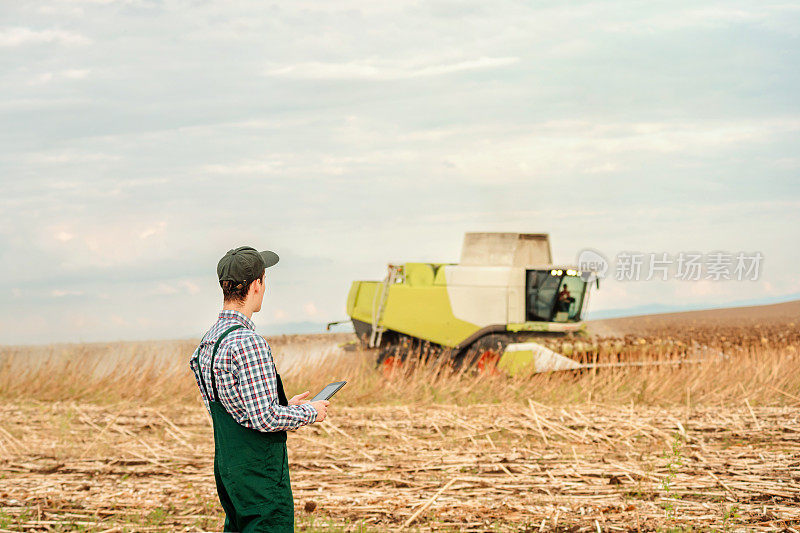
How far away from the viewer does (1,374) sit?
13.8 metres

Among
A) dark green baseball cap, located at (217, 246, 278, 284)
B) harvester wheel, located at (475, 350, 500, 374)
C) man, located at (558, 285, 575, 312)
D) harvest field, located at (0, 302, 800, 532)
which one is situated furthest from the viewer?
man, located at (558, 285, 575, 312)

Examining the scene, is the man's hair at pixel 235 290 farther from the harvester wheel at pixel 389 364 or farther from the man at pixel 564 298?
the harvester wheel at pixel 389 364

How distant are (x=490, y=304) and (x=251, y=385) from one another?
40.7ft

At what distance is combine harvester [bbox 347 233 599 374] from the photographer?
15.0 m

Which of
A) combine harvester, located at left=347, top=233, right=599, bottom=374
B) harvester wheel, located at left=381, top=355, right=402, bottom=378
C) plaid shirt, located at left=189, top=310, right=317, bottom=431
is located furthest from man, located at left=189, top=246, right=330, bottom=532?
harvester wheel, located at left=381, top=355, right=402, bottom=378

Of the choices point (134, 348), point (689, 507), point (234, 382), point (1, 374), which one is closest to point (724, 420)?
point (689, 507)

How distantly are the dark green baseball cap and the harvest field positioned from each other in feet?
8.90

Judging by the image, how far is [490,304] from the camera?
1536cm

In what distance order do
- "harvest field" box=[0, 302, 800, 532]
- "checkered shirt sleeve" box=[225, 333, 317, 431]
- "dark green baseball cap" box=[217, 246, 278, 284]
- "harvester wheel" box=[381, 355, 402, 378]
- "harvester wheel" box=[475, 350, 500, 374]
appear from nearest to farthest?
"checkered shirt sleeve" box=[225, 333, 317, 431], "dark green baseball cap" box=[217, 246, 278, 284], "harvest field" box=[0, 302, 800, 532], "harvester wheel" box=[475, 350, 500, 374], "harvester wheel" box=[381, 355, 402, 378]

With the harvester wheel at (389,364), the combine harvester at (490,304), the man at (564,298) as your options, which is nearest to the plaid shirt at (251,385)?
the combine harvester at (490,304)

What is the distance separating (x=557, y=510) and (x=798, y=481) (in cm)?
237

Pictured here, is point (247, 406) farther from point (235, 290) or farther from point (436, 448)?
point (436, 448)

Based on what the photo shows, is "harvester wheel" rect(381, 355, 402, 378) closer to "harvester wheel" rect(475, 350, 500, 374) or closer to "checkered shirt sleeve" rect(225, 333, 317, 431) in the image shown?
"harvester wheel" rect(475, 350, 500, 374)

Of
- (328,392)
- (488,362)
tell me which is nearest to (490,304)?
(488,362)
